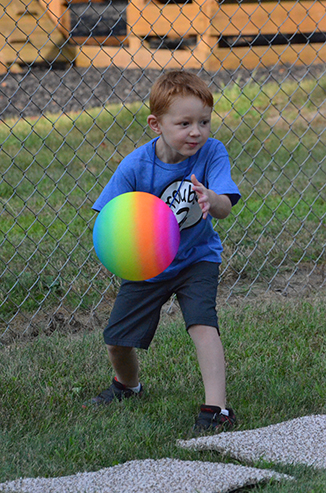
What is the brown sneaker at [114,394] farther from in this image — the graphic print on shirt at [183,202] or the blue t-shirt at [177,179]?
the graphic print on shirt at [183,202]

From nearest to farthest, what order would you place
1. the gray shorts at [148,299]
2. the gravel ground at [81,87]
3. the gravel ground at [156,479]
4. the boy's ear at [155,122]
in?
the gravel ground at [156,479], the boy's ear at [155,122], the gray shorts at [148,299], the gravel ground at [81,87]

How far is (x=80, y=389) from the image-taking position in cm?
281

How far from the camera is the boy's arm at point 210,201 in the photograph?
2184 mm

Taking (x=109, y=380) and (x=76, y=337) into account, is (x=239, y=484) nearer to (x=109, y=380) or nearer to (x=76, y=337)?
(x=109, y=380)

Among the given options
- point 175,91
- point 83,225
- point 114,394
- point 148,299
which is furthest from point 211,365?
point 83,225

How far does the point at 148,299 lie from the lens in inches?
103

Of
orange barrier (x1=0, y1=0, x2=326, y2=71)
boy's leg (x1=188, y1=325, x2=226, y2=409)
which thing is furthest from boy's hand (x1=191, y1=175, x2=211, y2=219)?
orange barrier (x1=0, y1=0, x2=326, y2=71)

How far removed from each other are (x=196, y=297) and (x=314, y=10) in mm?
7719

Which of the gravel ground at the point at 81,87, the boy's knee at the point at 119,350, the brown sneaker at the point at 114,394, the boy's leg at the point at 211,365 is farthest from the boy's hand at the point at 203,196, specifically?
the gravel ground at the point at 81,87

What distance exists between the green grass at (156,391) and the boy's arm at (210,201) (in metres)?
0.84

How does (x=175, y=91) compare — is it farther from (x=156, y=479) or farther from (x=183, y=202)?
(x=156, y=479)

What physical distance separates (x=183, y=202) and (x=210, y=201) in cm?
A: 29

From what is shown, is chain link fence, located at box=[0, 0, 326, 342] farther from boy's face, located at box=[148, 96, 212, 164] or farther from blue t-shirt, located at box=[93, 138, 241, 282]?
boy's face, located at box=[148, 96, 212, 164]

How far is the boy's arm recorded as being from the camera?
7.16 ft
